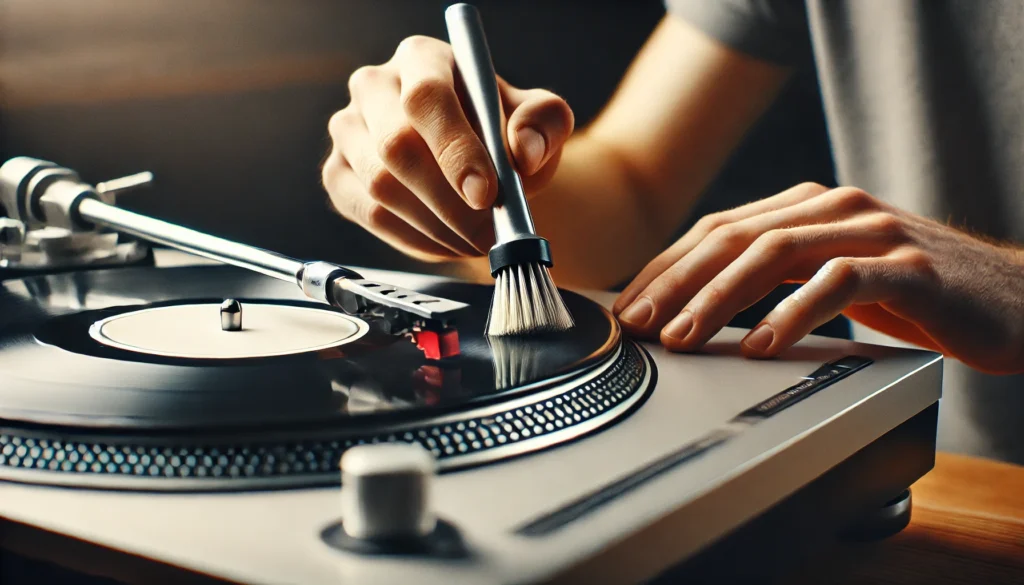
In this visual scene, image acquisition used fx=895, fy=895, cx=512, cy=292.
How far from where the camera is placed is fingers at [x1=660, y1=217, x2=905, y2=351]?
1.90 ft

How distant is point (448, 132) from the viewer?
617mm

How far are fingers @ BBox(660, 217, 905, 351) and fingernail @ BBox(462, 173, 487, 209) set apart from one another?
0.48 feet

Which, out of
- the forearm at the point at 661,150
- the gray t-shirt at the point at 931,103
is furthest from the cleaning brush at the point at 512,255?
the gray t-shirt at the point at 931,103

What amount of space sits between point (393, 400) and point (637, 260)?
38.7 inches

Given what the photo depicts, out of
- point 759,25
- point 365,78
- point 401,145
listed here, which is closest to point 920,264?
point 401,145

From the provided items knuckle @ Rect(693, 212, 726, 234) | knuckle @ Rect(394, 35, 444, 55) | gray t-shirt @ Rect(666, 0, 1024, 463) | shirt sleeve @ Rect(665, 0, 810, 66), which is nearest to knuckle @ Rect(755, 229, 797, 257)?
knuckle @ Rect(693, 212, 726, 234)

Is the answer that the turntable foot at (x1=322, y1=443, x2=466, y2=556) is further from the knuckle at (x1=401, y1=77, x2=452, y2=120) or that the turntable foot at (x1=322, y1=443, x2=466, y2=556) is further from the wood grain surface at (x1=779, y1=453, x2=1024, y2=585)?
the knuckle at (x1=401, y1=77, x2=452, y2=120)

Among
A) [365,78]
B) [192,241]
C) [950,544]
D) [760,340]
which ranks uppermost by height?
[365,78]

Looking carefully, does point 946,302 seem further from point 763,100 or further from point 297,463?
point 763,100

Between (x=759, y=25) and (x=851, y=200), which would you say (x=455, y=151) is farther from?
(x=759, y=25)

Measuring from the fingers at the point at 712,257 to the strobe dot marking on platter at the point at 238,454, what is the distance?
0.78 ft

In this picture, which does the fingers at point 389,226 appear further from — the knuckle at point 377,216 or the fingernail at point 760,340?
the fingernail at point 760,340

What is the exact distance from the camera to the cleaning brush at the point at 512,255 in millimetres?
526

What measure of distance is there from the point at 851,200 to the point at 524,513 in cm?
48
